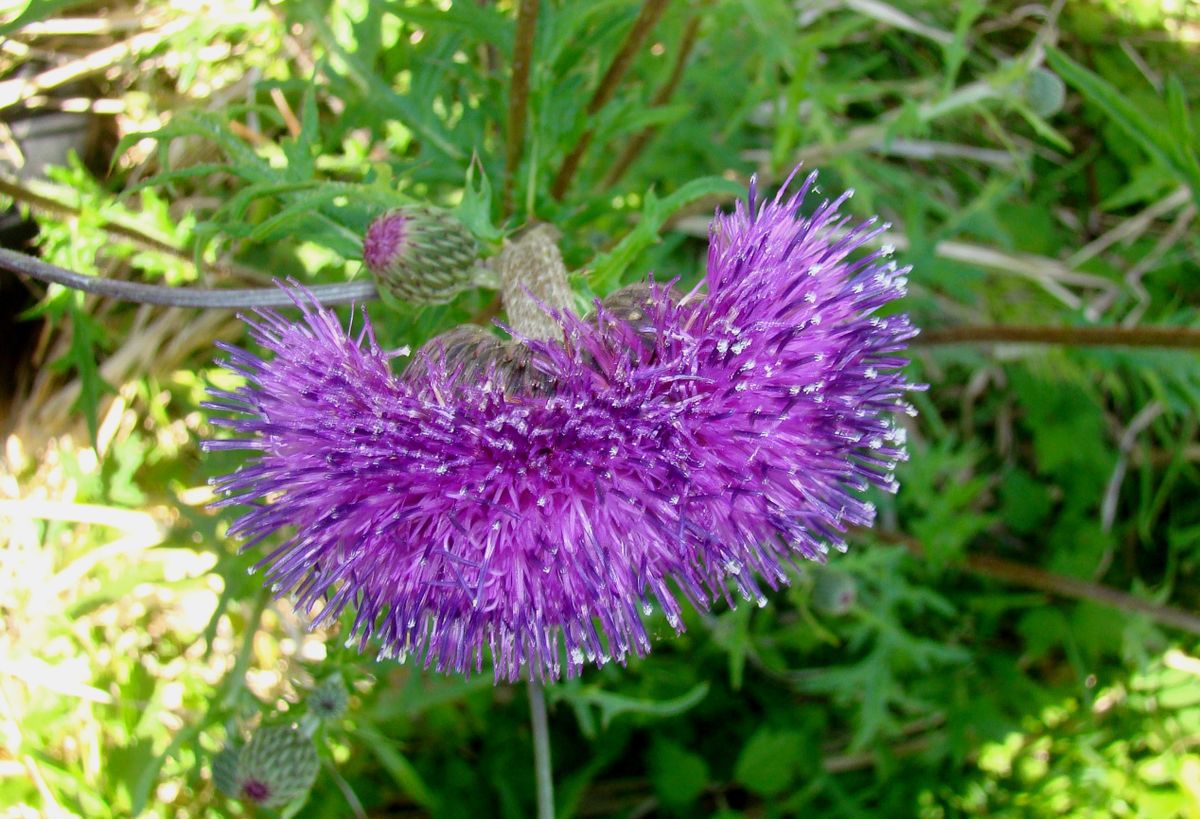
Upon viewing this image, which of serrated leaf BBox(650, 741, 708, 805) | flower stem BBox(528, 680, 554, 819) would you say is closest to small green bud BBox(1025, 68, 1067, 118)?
flower stem BBox(528, 680, 554, 819)

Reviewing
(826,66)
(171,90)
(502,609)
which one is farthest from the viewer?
(826,66)

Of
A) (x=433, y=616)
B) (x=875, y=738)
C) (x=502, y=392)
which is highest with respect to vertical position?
(x=502, y=392)

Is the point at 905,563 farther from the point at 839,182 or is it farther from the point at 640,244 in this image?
the point at 640,244

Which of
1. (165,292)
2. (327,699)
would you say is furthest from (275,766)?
(165,292)

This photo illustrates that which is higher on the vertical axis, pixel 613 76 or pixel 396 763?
pixel 613 76

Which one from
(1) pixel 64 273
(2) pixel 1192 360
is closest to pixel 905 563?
(2) pixel 1192 360

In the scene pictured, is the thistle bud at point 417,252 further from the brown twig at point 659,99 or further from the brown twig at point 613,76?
the brown twig at point 659,99

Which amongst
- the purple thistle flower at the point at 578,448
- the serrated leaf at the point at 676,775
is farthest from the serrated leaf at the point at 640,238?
the serrated leaf at the point at 676,775

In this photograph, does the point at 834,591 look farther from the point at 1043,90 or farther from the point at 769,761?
the point at 1043,90
